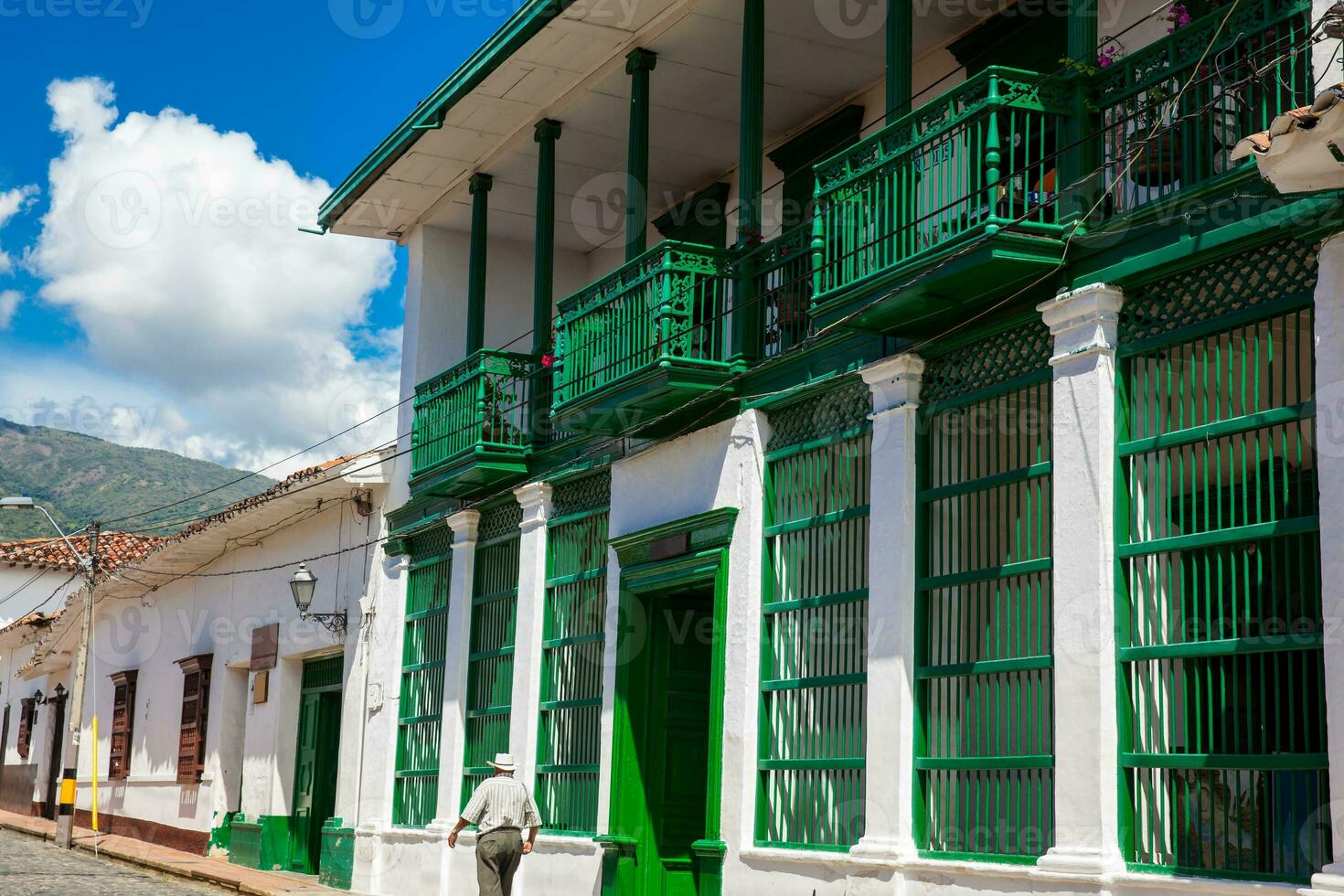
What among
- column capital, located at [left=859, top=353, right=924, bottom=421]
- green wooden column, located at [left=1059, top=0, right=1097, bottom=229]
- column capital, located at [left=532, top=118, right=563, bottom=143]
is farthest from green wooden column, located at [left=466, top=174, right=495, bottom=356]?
green wooden column, located at [left=1059, top=0, right=1097, bottom=229]

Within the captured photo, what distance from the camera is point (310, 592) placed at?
17.9 meters

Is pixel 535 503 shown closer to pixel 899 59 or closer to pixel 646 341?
pixel 646 341

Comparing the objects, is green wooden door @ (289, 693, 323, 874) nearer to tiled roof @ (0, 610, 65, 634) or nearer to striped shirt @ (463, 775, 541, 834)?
striped shirt @ (463, 775, 541, 834)

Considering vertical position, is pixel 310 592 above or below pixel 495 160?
below

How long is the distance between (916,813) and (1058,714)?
1.37 metres

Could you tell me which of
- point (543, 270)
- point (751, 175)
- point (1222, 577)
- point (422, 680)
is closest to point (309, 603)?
point (422, 680)

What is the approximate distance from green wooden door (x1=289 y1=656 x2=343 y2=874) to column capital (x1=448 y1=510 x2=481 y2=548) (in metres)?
3.60

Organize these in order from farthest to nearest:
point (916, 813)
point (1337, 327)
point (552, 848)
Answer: point (552, 848)
point (916, 813)
point (1337, 327)

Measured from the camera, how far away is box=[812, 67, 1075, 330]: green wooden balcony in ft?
27.4

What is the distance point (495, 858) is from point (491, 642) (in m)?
3.14

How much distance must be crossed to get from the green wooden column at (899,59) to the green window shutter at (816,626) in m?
1.70

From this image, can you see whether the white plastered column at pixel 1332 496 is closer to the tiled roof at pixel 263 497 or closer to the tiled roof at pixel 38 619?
the tiled roof at pixel 263 497

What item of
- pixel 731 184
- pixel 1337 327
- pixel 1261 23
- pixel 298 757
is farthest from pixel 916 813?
pixel 298 757

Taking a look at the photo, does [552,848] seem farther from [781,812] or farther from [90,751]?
[90,751]
